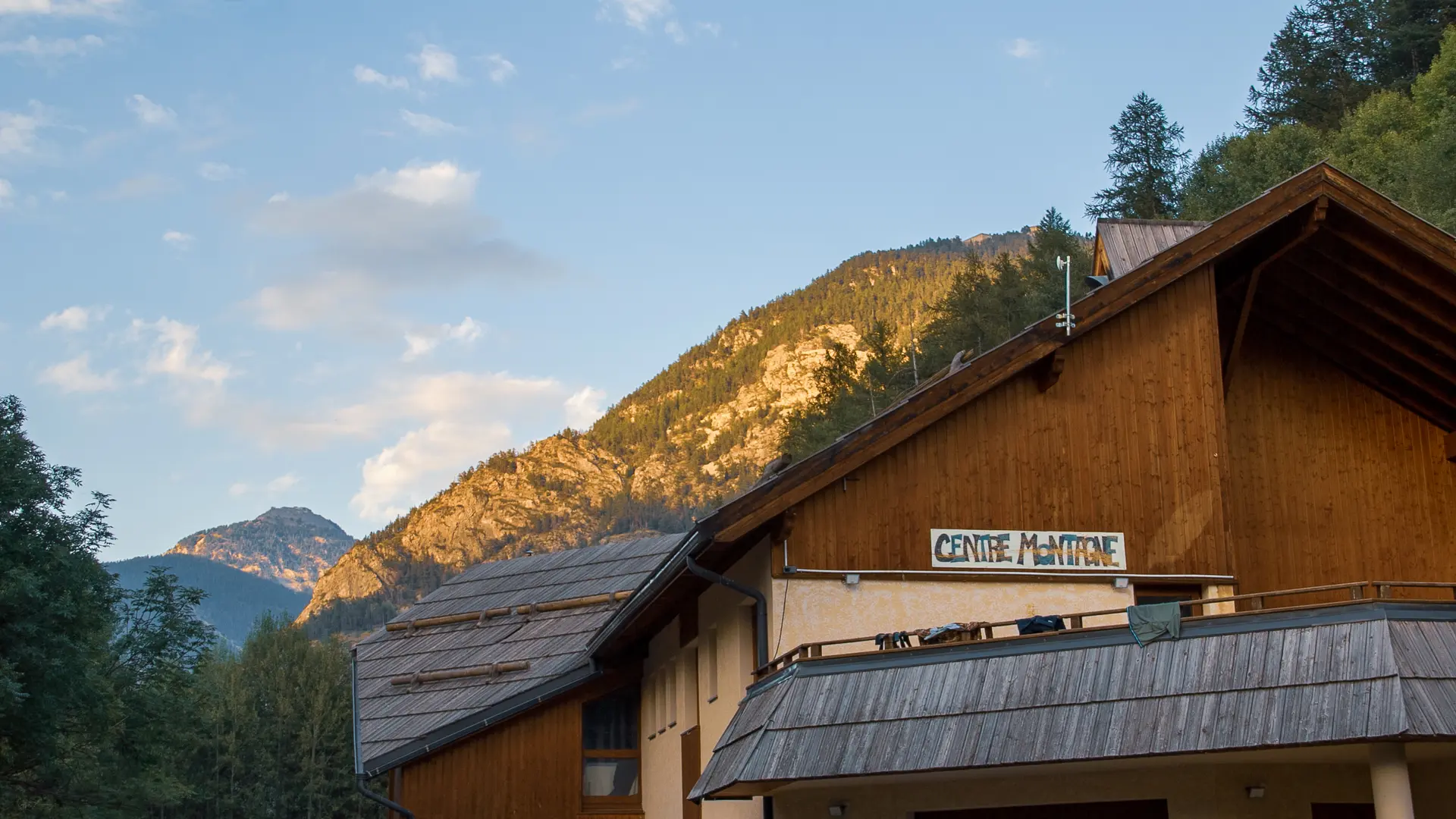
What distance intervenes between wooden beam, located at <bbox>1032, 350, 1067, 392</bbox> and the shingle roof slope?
453cm

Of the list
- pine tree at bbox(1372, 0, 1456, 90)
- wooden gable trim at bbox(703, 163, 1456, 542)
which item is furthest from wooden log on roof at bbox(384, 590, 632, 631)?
pine tree at bbox(1372, 0, 1456, 90)

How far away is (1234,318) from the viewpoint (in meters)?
19.4

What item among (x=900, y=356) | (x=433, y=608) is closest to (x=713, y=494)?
(x=900, y=356)

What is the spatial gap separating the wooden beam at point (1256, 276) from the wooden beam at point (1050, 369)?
106 inches

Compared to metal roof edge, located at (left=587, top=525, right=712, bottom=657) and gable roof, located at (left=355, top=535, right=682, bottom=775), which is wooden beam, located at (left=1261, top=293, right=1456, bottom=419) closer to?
metal roof edge, located at (left=587, top=525, right=712, bottom=657)

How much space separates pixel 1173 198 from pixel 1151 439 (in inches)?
2136

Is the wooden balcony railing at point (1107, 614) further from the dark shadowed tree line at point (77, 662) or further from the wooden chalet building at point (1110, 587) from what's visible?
the dark shadowed tree line at point (77, 662)

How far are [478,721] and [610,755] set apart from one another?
7.57 ft

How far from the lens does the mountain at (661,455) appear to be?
13712 cm

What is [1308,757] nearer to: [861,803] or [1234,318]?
[861,803]

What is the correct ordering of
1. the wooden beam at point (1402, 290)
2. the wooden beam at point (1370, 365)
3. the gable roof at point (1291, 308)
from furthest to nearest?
1. the wooden beam at point (1370, 365)
2. the wooden beam at point (1402, 290)
3. the gable roof at point (1291, 308)

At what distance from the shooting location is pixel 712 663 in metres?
20.4

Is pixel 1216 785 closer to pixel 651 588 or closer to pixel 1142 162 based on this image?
pixel 651 588

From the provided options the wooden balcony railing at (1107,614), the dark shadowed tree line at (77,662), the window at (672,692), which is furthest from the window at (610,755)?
the wooden balcony railing at (1107,614)
